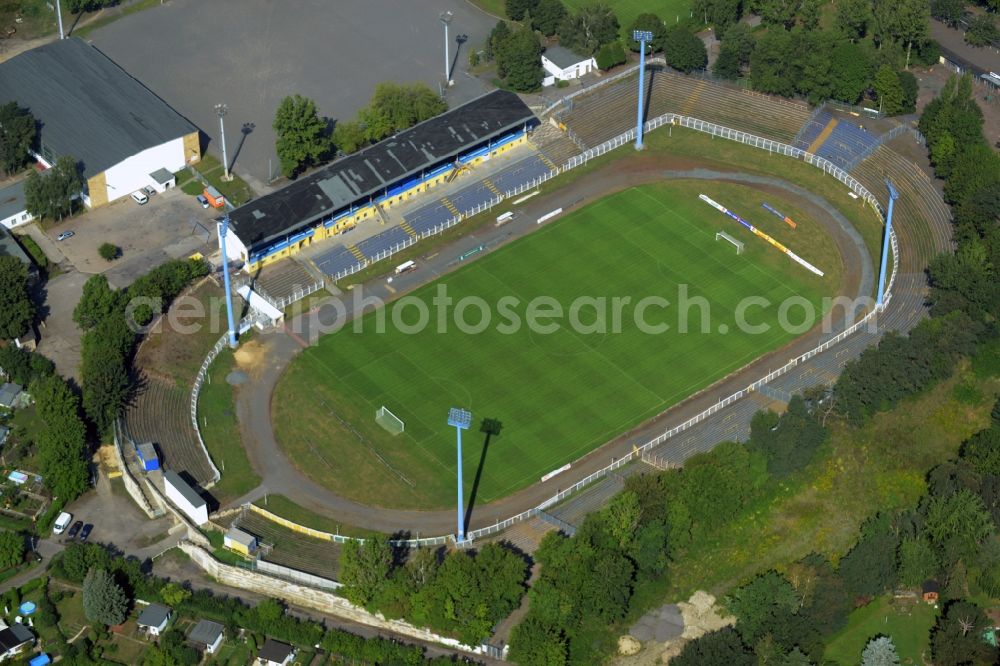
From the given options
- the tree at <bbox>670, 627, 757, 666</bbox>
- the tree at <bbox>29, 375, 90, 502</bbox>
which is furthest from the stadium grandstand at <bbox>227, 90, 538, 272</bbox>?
the tree at <bbox>670, 627, 757, 666</bbox>

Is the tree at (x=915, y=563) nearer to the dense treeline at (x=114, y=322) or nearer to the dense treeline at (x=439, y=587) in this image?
the dense treeline at (x=439, y=587)

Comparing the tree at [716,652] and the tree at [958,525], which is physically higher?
the tree at [958,525]

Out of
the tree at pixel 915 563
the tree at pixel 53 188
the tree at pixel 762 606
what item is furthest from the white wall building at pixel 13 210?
the tree at pixel 915 563

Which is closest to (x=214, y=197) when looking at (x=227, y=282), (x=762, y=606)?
(x=227, y=282)

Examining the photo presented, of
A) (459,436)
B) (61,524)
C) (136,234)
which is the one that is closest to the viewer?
(459,436)

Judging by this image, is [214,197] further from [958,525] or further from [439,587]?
[958,525]

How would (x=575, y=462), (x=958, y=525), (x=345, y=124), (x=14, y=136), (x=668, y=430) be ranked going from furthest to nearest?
(x=345, y=124)
(x=14, y=136)
(x=668, y=430)
(x=575, y=462)
(x=958, y=525)

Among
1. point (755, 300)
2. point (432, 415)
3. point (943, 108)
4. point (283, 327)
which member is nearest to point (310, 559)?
point (432, 415)
